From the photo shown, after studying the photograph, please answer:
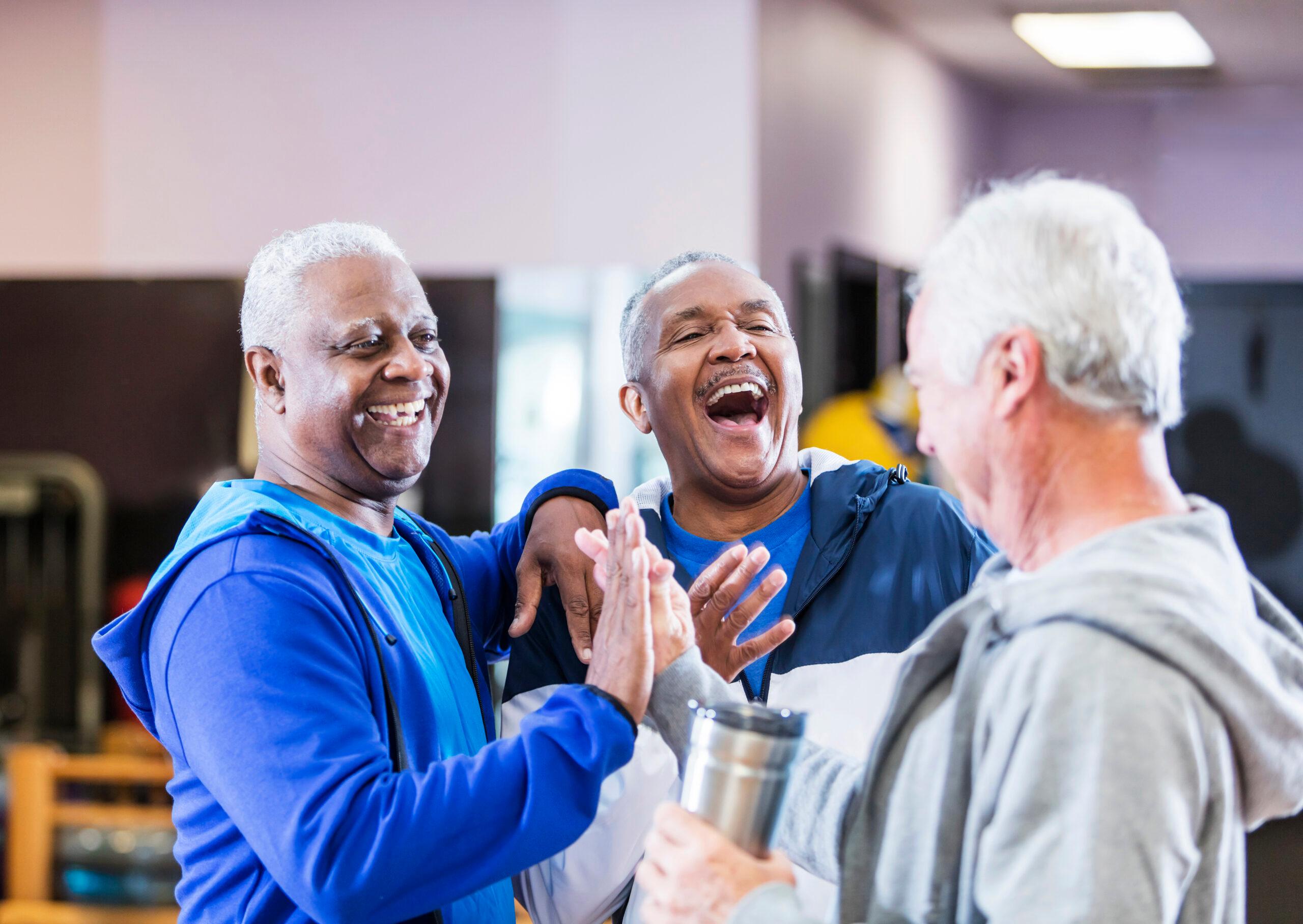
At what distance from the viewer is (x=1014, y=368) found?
0.92 meters

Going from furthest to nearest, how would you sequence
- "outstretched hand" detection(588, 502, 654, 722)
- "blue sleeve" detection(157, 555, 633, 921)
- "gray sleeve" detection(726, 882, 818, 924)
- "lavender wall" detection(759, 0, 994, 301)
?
"lavender wall" detection(759, 0, 994, 301), "outstretched hand" detection(588, 502, 654, 722), "blue sleeve" detection(157, 555, 633, 921), "gray sleeve" detection(726, 882, 818, 924)

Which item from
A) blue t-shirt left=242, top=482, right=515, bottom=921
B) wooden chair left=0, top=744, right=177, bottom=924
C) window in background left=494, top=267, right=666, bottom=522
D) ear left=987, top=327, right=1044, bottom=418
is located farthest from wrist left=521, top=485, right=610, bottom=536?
wooden chair left=0, top=744, right=177, bottom=924

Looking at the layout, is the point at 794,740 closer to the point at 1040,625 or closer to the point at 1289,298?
the point at 1040,625

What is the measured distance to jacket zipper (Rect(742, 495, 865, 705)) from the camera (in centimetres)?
147

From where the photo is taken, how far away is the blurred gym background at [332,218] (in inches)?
139

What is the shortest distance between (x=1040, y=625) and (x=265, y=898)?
73 cm

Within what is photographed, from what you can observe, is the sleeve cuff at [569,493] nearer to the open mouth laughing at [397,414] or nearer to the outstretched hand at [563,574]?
the outstretched hand at [563,574]

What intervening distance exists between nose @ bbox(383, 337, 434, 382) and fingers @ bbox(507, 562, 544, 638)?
266mm

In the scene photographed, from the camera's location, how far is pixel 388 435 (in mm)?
Answer: 1388

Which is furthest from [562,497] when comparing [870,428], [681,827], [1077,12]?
[1077,12]

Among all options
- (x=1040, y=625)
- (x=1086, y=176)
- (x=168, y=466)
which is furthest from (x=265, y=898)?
(x=1086, y=176)

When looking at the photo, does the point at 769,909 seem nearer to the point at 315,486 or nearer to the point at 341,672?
the point at 341,672

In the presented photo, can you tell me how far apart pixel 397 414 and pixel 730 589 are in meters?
0.39

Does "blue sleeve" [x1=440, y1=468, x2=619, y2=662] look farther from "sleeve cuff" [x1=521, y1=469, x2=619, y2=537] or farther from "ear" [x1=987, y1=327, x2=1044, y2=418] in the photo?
"ear" [x1=987, y1=327, x2=1044, y2=418]
